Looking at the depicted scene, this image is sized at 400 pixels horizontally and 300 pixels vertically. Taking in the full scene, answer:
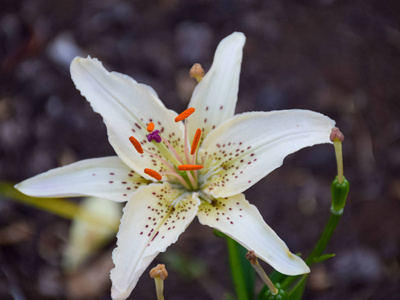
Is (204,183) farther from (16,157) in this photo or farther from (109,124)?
(16,157)

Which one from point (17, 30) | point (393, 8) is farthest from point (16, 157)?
point (393, 8)

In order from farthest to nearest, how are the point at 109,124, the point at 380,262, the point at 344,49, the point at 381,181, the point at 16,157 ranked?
the point at 344,49 → the point at 16,157 → the point at 381,181 → the point at 380,262 → the point at 109,124

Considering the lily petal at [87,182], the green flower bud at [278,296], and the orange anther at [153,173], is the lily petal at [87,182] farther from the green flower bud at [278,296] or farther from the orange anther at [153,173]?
the green flower bud at [278,296]

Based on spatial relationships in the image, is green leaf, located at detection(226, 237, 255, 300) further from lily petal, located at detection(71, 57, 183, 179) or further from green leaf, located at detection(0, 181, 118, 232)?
green leaf, located at detection(0, 181, 118, 232)

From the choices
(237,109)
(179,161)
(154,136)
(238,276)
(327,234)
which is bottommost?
(237,109)

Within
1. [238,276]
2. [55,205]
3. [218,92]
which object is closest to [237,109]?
[55,205]

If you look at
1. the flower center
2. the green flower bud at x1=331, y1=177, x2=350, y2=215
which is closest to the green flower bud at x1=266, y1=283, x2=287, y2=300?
the green flower bud at x1=331, y1=177, x2=350, y2=215

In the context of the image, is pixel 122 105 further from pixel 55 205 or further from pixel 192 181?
pixel 55 205
